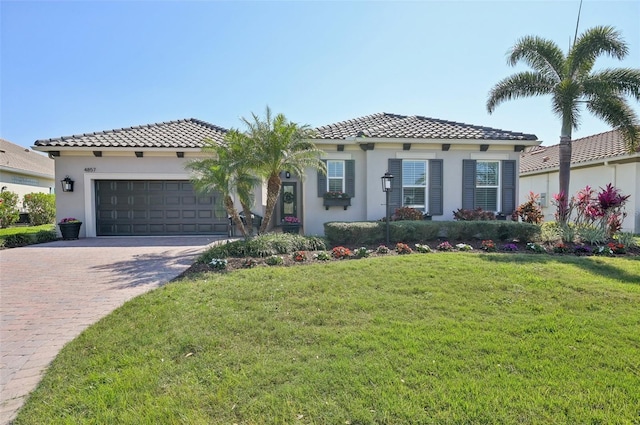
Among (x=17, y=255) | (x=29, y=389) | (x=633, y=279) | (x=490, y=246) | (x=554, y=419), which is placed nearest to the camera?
(x=554, y=419)

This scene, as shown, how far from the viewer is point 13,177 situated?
19406 millimetres

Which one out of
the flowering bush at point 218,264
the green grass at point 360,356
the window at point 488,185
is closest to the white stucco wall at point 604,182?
the window at point 488,185

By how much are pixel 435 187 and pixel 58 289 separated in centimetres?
1137

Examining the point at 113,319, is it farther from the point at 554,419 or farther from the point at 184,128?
the point at 184,128

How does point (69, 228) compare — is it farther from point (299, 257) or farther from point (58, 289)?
point (299, 257)

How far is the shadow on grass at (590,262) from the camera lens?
589cm

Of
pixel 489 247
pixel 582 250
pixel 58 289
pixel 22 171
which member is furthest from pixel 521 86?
pixel 22 171

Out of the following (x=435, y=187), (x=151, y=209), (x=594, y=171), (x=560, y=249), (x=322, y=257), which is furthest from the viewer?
(x=594, y=171)

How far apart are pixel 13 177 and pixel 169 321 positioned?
23363 millimetres

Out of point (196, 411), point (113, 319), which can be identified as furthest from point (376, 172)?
point (196, 411)

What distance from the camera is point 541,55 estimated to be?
36.0 feet

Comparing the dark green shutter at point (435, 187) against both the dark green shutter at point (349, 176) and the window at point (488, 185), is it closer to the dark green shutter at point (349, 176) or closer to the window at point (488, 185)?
the window at point (488, 185)

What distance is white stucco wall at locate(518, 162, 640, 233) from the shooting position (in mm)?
12883

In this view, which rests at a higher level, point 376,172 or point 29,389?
point 376,172
